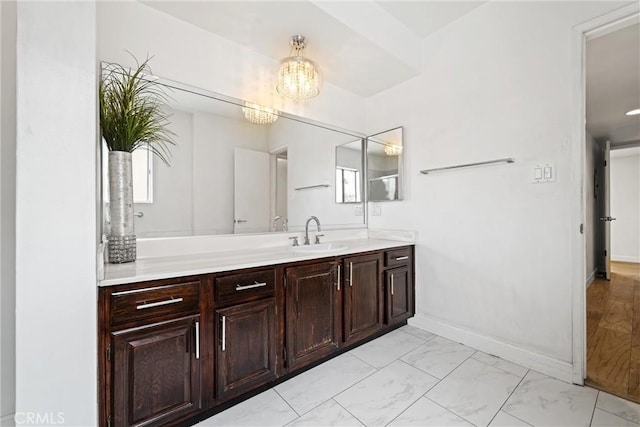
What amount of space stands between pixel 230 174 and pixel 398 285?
170cm

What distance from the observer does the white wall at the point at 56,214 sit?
3.03 feet

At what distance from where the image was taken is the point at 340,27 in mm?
1903

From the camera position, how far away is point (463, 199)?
2.21m

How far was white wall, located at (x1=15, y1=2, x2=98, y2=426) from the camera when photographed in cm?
92

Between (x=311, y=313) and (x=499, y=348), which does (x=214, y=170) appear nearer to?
(x=311, y=313)

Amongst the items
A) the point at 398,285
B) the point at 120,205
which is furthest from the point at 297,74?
the point at 398,285

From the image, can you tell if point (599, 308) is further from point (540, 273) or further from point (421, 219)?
point (421, 219)

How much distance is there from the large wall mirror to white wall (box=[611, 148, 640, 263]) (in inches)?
265

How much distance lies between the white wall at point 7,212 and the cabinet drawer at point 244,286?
94 cm

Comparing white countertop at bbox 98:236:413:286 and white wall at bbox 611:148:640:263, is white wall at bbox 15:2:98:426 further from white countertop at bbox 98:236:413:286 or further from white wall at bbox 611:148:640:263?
white wall at bbox 611:148:640:263

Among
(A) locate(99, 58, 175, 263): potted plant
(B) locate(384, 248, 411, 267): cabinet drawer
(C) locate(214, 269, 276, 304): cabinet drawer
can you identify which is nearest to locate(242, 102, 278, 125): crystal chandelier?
(A) locate(99, 58, 175, 263): potted plant

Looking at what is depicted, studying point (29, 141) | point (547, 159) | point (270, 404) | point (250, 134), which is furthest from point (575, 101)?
point (29, 141)

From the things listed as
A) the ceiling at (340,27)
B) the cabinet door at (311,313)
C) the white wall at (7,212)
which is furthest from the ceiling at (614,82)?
the white wall at (7,212)

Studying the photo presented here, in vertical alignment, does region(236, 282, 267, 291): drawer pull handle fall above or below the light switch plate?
below
